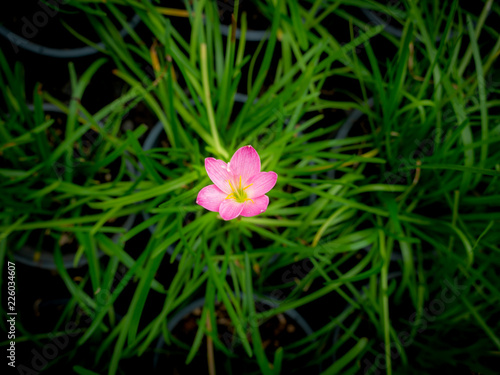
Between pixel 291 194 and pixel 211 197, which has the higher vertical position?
pixel 291 194

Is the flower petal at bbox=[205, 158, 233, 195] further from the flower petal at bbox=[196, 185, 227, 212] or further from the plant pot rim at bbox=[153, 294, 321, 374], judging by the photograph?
the plant pot rim at bbox=[153, 294, 321, 374]

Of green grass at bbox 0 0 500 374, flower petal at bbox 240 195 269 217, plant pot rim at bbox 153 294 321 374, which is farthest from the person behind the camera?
plant pot rim at bbox 153 294 321 374

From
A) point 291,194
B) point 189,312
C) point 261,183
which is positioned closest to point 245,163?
point 261,183

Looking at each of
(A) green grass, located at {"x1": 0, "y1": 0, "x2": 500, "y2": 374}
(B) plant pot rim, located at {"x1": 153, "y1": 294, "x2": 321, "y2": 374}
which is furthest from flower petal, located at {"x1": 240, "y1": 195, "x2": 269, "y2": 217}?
(B) plant pot rim, located at {"x1": 153, "y1": 294, "x2": 321, "y2": 374}

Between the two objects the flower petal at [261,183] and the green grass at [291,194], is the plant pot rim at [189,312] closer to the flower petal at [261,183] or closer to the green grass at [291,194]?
the green grass at [291,194]

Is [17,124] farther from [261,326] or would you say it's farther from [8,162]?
[261,326]

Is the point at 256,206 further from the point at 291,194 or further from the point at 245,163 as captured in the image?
the point at 291,194
